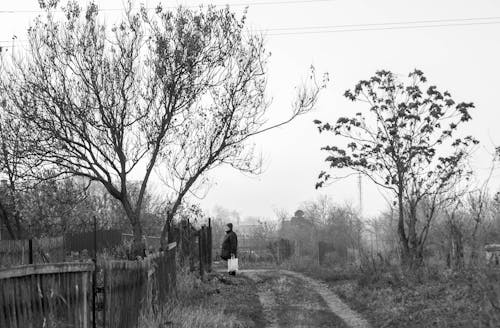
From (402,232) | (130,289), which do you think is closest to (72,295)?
(130,289)

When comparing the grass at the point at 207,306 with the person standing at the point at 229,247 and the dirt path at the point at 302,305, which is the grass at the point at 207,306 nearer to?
the dirt path at the point at 302,305

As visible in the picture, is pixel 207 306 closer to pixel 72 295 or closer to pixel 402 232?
pixel 72 295

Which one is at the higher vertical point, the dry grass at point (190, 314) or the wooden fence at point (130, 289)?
the wooden fence at point (130, 289)

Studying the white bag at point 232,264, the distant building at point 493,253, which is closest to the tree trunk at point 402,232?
the distant building at point 493,253

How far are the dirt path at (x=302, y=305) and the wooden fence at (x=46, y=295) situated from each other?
559cm

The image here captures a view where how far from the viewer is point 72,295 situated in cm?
704

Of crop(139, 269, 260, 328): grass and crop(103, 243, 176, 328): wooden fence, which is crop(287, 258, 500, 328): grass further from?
crop(103, 243, 176, 328): wooden fence

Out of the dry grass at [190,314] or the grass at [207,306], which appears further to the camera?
the grass at [207,306]

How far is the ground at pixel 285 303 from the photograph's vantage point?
12328mm

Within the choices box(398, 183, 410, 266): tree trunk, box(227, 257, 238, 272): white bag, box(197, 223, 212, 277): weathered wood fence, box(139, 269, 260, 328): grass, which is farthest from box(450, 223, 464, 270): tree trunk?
box(227, 257, 238, 272): white bag

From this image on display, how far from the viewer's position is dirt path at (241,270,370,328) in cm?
1225

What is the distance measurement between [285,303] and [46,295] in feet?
30.0

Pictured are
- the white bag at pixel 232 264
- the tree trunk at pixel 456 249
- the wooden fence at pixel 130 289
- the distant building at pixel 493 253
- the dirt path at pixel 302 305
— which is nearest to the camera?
the wooden fence at pixel 130 289

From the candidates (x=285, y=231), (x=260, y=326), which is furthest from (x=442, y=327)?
(x=285, y=231)
